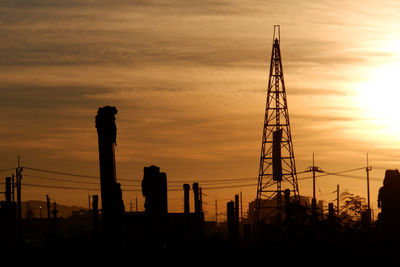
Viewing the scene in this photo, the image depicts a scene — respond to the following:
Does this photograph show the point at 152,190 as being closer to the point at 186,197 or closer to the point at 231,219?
Result: the point at 231,219

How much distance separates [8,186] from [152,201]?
3761 centimetres

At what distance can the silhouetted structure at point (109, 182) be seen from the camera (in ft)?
Answer: 77.9

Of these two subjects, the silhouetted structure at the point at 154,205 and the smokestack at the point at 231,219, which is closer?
the silhouetted structure at the point at 154,205

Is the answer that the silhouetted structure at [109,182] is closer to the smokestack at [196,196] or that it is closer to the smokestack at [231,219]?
the smokestack at [231,219]

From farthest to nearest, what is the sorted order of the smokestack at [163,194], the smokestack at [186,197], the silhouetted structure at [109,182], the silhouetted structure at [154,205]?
1. the smokestack at [186,197]
2. the smokestack at [163,194]
3. the silhouetted structure at [154,205]
4. the silhouetted structure at [109,182]

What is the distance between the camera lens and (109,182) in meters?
23.8

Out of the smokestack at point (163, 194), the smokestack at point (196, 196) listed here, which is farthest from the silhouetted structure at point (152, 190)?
the smokestack at point (196, 196)

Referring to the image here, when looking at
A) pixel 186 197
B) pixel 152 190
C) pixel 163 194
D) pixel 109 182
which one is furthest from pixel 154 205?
pixel 186 197

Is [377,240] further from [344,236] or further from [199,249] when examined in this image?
[199,249]

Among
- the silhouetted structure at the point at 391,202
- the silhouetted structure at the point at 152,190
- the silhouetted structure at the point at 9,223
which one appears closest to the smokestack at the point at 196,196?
the silhouetted structure at the point at 9,223

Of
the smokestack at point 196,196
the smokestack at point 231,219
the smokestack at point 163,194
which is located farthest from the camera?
the smokestack at point 196,196

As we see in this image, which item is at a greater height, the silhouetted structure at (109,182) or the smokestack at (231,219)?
the silhouetted structure at (109,182)

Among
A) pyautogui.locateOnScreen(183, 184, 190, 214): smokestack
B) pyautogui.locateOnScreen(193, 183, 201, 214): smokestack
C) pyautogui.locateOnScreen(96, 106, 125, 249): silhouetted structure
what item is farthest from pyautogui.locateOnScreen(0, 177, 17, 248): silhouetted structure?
A: pyautogui.locateOnScreen(96, 106, 125, 249): silhouetted structure

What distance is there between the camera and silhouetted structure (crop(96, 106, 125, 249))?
23.8m
